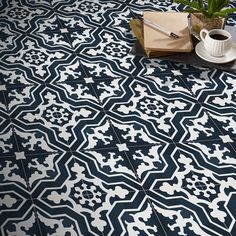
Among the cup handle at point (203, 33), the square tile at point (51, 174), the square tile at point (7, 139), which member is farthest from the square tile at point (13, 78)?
the cup handle at point (203, 33)

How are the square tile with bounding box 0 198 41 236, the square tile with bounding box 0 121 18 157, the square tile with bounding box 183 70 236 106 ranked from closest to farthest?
the square tile with bounding box 0 198 41 236
the square tile with bounding box 0 121 18 157
the square tile with bounding box 183 70 236 106

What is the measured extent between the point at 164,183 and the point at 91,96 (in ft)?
1.53

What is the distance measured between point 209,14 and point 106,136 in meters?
0.61

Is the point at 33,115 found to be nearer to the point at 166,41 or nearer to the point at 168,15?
the point at 166,41

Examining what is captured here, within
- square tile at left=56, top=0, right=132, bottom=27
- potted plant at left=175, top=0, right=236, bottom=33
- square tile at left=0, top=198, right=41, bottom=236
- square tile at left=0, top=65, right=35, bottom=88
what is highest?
potted plant at left=175, top=0, right=236, bottom=33

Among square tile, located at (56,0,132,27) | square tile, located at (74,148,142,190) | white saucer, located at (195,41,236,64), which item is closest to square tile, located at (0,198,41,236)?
square tile, located at (74,148,142,190)

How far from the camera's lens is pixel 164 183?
1.65 meters

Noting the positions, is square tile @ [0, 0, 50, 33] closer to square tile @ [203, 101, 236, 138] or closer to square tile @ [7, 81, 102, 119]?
square tile @ [7, 81, 102, 119]

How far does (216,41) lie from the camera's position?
204cm

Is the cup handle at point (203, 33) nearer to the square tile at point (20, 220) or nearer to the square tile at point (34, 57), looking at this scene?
the square tile at point (34, 57)

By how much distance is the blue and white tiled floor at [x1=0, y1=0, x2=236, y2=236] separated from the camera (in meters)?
1.55

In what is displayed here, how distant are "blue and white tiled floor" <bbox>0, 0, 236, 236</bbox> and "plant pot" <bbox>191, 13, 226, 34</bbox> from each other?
0.50ft

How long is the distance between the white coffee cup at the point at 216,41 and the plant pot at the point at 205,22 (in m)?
0.03

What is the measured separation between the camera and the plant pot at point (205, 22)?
209 cm
